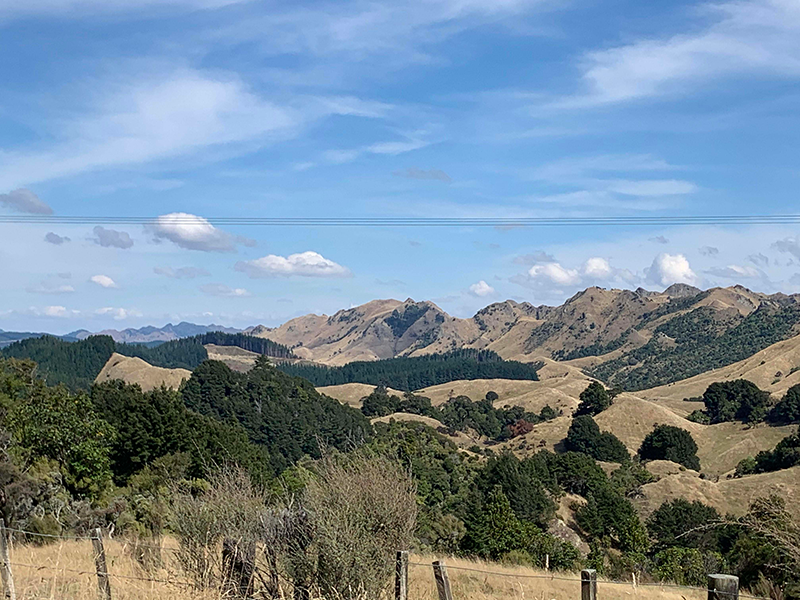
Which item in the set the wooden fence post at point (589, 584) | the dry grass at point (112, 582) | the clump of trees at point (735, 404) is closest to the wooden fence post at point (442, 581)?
the wooden fence post at point (589, 584)

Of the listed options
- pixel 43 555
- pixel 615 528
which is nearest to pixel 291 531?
pixel 43 555

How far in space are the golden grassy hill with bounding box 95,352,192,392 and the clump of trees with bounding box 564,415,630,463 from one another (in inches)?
3122

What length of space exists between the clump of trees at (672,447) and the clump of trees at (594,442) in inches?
155

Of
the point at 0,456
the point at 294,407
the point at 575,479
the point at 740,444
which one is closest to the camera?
the point at 0,456

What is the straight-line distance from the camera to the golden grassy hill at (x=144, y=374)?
148 metres

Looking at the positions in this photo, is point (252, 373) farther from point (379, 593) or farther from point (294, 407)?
point (379, 593)

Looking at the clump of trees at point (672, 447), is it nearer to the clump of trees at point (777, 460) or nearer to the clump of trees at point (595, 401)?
the clump of trees at point (777, 460)

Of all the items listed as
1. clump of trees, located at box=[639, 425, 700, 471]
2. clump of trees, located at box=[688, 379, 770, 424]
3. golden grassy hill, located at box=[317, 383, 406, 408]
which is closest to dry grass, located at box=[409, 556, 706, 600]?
clump of trees, located at box=[639, 425, 700, 471]

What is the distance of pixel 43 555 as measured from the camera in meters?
15.8

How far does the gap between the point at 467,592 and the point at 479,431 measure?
11567 cm

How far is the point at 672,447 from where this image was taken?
96.0 meters

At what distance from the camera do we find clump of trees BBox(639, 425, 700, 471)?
310ft

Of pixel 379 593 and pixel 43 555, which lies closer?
pixel 379 593

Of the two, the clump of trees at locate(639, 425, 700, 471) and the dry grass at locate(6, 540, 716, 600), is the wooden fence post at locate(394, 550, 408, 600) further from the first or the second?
the clump of trees at locate(639, 425, 700, 471)
